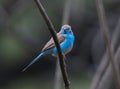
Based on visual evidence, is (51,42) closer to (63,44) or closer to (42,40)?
(63,44)

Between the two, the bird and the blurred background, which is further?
the blurred background

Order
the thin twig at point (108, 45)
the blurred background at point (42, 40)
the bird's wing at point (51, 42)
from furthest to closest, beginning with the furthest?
the blurred background at point (42, 40), the bird's wing at point (51, 42), the thin twig at point (108, 45)

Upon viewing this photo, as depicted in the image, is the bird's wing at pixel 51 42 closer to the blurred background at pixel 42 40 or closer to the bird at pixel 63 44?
the bird at pixel 63 44

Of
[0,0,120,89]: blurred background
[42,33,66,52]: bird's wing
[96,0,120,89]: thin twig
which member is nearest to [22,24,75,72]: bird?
[42,33,66,52]: bird's wing

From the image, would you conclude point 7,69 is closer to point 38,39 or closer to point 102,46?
point 38,39

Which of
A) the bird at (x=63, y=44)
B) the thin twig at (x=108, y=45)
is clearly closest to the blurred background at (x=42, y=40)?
the bird at (x=63, y=44)

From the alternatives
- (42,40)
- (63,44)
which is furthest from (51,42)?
(42,40)

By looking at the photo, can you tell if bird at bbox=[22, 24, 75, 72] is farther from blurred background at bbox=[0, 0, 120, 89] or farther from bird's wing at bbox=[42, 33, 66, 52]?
blurred background at bbox=[0, 0, 120, 89]

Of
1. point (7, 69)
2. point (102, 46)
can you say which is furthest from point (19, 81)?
point (102, 46)
